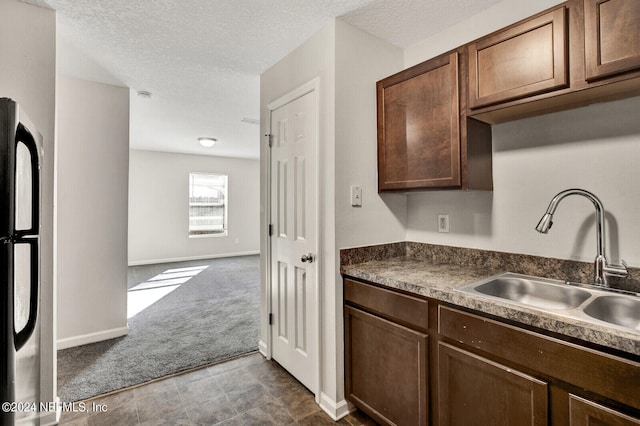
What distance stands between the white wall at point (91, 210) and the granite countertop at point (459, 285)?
96.6 inches

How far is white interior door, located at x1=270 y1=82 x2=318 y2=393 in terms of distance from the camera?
204 centimetres

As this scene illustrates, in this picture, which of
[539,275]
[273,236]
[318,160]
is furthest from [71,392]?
[539,275]

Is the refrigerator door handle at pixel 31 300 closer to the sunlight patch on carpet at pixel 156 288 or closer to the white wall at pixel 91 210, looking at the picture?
the white wall at pixel 91 210

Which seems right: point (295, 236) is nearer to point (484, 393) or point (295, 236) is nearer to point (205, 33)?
point (484, 393)

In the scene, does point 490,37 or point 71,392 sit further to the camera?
point 71,392

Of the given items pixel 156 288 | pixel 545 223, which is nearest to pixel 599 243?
pixel 545 223

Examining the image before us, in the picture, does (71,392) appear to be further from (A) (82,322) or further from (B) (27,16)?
(B) (27,16)

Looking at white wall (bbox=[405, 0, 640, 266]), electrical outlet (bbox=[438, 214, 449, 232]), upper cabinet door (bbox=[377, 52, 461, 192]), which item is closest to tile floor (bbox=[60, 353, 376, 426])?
electrical outlet (bbox=[438, 214, 449, 232])

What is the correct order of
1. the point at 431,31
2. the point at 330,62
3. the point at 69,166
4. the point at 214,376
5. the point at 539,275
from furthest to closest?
the point at 69,166 → the point at 214,376 → the point at 431,31 → the point at 330,62 → the point at 539,275

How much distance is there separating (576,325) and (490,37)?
4.37 ft

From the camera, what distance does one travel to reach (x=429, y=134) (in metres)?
1.75

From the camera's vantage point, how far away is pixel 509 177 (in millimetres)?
1754

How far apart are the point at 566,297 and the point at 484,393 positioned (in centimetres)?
64

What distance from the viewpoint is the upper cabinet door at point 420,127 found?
5.38 feet
